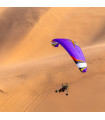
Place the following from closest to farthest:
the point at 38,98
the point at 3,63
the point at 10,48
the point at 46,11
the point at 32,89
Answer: the point at 38,98 → the point at 32,89 → the point at 3,63 → the point at 10,48 → the point at 46,11

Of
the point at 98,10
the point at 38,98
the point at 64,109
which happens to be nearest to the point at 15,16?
the point at 98,10

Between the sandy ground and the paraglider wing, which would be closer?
the paraglider wing

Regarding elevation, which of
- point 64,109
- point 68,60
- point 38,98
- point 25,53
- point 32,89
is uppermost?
point 25,53

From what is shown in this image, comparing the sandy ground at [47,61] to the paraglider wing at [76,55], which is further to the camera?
the sandy ground at [47,61]

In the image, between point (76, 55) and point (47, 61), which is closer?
point (76, 55)

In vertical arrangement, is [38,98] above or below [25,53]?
below

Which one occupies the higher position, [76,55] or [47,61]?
[47,61]

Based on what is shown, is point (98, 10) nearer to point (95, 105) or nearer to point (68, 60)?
point (68, 60)

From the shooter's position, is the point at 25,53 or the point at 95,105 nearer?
Answer: the point at 95,105
